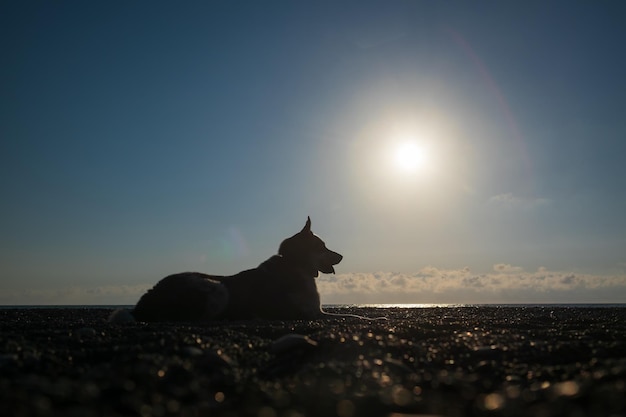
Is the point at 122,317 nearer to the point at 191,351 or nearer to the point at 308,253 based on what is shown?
the point at 308,253

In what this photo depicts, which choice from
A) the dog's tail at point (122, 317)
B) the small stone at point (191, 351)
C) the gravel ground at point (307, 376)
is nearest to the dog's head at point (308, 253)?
the dog's tail at point (122, 317)

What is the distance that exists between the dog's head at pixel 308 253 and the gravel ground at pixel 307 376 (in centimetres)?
606

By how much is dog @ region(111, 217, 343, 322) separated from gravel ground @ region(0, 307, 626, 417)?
9.68 ft

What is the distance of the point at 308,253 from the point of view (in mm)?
14773

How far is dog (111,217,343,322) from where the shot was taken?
1156cm

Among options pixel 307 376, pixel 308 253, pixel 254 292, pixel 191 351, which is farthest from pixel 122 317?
pixel 307 376

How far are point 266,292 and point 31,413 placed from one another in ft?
33.3

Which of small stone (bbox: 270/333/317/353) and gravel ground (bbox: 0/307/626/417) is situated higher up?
small stone (bbox: 270/333/317/353)

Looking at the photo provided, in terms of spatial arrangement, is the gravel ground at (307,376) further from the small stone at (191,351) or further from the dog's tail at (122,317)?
the dog's tail at (122,317)

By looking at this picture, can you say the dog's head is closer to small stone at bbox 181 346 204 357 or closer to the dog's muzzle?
the dog's muzzle

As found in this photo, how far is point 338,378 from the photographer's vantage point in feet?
15.7

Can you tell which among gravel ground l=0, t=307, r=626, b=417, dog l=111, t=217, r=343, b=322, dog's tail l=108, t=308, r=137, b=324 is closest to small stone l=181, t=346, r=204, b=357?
gravel ground l=0, t=307, r=626, b=417

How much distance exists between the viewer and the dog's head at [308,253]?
Result: 14.5 metres

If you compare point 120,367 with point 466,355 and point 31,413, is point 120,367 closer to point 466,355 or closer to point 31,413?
point 31,413
